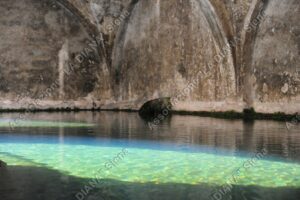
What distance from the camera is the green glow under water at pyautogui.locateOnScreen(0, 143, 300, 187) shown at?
436cm

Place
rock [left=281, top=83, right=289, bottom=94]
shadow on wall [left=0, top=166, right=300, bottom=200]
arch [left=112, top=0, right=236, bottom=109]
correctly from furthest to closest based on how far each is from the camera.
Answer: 1. arch [left=112, top=0, right=236, bottom=109]
2. rock [left=281, top=83, right=289, bottom=94]
3. shadow on wall [left=0, top=166, right=300, bottom=200]

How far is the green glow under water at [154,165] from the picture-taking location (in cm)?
436

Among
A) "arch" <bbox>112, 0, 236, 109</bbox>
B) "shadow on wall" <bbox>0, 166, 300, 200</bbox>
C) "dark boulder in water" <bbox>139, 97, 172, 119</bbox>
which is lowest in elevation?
"shadow on wall" <bbox>0, 166, 300, 200</bbox>

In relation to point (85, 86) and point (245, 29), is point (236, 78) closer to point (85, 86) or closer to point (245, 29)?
point (245, 29)

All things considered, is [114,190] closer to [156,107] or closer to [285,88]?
[285,88]

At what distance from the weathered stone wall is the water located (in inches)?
159

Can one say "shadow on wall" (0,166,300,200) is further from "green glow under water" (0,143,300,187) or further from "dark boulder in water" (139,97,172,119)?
"dark boulder in water" (139,97,172,119)

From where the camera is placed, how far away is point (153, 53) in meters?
16.1

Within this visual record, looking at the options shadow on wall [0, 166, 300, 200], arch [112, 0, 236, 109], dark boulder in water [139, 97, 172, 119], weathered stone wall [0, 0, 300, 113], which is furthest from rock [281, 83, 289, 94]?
shadow on wall [0, 166, 300, 200]

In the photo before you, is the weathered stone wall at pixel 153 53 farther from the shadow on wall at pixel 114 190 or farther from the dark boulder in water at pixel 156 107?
the shadow on wall at pixel 114 190

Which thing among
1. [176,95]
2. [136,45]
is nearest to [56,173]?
[176,95]

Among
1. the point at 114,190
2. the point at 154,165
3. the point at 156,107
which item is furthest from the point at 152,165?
the point at 156,107

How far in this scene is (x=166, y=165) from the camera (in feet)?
17.0

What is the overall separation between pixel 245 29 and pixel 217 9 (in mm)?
1088
